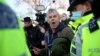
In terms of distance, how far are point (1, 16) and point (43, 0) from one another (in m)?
8.74

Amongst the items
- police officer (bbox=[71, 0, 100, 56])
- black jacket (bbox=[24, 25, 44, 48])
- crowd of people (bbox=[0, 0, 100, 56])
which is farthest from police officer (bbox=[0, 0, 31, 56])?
black jacket (bbox=[24, 25, 44, 48])

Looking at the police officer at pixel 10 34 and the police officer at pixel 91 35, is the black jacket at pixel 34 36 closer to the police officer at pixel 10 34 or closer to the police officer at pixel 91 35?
the police officer at pixel 91 35

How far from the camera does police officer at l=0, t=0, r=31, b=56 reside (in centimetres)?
135

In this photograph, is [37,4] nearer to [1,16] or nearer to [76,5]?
[76,5]

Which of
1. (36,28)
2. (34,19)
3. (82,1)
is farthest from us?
(34,19)

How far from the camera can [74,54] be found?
3.30 meters

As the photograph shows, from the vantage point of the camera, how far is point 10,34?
137 centimetres

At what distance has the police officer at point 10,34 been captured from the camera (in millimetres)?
1350

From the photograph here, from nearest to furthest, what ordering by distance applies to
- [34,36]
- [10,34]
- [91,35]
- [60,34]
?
[10,34] < [91,35] < [60,34] < [34,36]

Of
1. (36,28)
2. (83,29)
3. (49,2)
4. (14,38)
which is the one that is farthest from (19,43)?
(49,2)

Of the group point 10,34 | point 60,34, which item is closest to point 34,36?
point 60,34

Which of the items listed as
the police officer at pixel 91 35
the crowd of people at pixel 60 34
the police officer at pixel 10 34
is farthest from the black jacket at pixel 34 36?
the police officer at pixel 10 34

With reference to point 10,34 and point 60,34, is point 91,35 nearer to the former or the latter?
point 10,34

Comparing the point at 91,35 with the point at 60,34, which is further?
the point at 60,34
